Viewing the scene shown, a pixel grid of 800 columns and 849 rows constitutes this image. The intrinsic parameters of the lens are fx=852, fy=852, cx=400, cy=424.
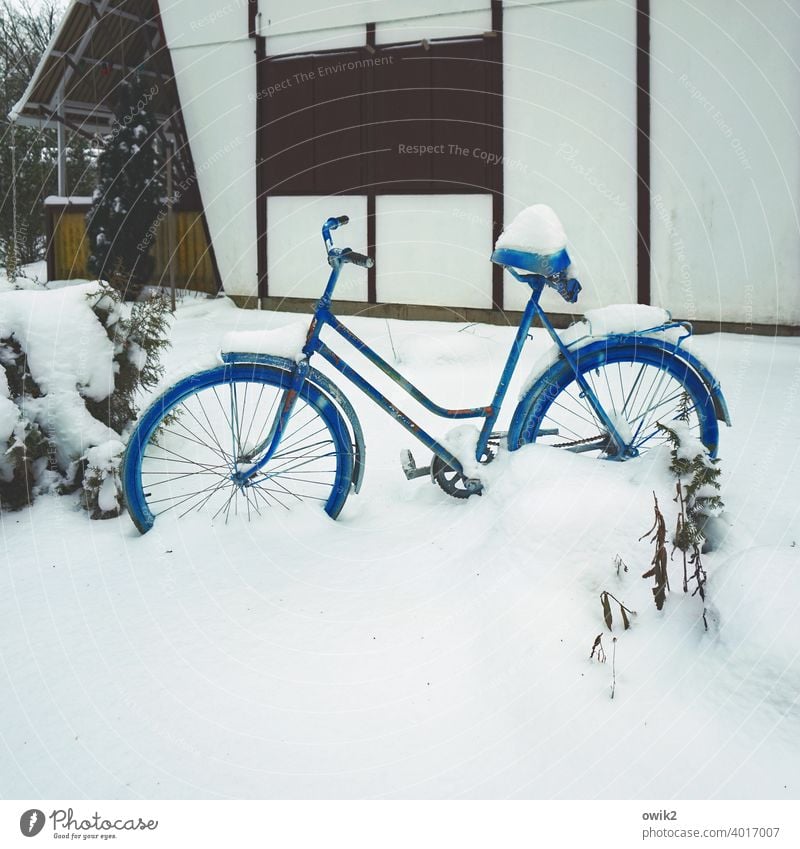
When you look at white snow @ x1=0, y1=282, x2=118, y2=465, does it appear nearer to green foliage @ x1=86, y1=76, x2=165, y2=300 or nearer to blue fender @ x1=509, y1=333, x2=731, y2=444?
blue fender @ x1=509, y1=333, x2=731, y2=444

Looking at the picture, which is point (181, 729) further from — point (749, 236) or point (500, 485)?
point (749, 236)

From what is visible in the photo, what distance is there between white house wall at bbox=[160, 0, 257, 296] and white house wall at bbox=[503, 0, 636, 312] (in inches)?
122

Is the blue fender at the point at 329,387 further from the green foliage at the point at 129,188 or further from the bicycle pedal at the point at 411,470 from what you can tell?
the green foliage at the point at 129,188

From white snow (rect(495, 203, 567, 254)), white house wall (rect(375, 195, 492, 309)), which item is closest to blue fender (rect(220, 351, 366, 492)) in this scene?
white snow (rect(495, 203, 567, 254))

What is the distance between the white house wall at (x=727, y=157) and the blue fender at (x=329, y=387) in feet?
16.8

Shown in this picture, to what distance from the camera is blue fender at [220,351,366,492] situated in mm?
2986

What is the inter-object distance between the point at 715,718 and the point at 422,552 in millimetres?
1194

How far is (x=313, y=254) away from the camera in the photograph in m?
9.34

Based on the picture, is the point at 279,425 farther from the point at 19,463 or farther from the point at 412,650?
the point at 19,463

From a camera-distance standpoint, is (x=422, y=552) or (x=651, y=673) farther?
(x=422, y=552)

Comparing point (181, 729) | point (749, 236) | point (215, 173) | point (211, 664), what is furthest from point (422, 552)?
point (215, 173)

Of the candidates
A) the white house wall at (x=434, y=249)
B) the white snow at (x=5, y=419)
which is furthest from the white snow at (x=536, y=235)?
the white house wall at (x=434, y=249)

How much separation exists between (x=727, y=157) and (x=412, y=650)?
19.7 ft

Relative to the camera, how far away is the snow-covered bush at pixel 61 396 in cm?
354
